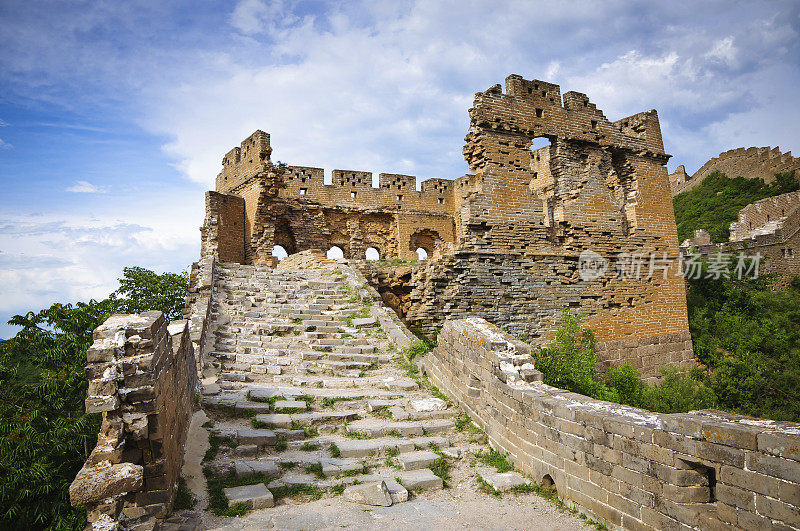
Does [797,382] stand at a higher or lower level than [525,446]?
lower

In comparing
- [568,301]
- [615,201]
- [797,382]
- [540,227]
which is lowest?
[797,382]

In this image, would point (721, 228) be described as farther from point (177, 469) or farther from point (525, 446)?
point (177, 469)

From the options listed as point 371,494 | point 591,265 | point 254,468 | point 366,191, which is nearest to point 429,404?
point 371,494

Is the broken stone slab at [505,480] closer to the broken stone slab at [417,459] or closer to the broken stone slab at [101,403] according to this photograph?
the broken stone slab at [417,459]

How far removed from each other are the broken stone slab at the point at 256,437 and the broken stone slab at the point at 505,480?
2.53 metres

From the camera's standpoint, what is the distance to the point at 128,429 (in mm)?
3703

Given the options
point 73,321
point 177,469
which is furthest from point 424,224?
point 177,469

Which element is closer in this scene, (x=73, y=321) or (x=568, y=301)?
(x=73, y=321)

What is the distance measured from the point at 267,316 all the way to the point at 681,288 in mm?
13007

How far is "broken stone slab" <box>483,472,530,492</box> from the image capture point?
493cm

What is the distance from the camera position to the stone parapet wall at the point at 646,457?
308 centimetres

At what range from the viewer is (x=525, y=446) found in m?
5.26

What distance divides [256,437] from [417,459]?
1914 millimetres

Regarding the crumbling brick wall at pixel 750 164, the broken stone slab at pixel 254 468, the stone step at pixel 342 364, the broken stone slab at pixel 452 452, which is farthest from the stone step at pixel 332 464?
the crumbling brick wall at pixel 750 164
